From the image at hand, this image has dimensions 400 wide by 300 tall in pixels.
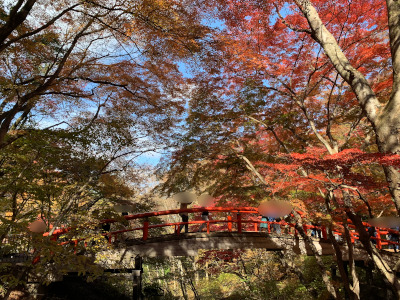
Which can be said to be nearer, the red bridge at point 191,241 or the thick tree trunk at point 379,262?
the thick tree trunk at point 379,262

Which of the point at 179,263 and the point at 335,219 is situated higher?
the point at 335,219

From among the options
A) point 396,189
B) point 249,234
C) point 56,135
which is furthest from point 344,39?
point 56,135

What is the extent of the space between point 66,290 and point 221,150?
323 inches

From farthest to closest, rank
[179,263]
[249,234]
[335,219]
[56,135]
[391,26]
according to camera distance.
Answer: [179,263]
[249,234]
[335,219]
[56,135]
[391,26]

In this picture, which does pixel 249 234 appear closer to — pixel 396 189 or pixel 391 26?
pixel 396 189

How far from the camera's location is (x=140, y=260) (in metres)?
7.71

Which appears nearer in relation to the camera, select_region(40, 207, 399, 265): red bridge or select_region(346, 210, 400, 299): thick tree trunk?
select_region(346, 210, 400, 299): thick tree trunk

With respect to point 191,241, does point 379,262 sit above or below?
below

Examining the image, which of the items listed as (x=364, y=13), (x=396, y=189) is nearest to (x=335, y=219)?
(x=396, y=189)

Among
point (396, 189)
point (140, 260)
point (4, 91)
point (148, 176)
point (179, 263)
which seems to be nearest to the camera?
point (396, 189)

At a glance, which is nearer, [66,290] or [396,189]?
[396,189]

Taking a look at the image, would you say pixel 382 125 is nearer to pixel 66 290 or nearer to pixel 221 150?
pixel 221 150

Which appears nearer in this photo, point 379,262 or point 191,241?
point 379,262

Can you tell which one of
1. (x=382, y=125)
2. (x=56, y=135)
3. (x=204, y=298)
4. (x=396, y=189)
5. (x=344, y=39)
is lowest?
(x=204, y=298)
